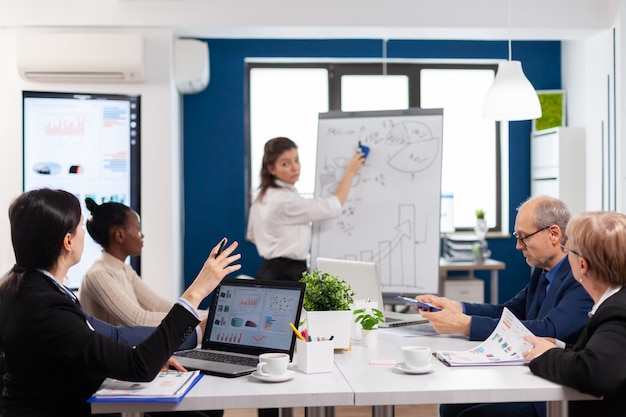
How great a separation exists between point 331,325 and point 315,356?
11.2 inches

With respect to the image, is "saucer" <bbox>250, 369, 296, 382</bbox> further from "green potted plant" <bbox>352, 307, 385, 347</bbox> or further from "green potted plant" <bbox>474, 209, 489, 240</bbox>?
"green potted plant" <bbox>474, 209, 489, 240</bbox>

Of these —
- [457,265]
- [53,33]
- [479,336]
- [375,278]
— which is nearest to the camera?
[479,336]

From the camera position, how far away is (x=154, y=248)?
15.3 ft

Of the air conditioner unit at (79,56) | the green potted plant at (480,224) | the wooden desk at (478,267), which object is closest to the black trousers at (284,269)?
the air conditioner unit at (79,56)

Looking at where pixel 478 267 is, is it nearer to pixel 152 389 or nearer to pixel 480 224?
pixel 480 224

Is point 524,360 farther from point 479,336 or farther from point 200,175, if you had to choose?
point 200,175

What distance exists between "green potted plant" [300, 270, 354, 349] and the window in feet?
12.4

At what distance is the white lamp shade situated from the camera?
12.5 ft

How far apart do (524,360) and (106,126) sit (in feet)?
10.7

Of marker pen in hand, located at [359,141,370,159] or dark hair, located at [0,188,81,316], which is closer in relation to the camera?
dark hair, located at [0,188,81,316]

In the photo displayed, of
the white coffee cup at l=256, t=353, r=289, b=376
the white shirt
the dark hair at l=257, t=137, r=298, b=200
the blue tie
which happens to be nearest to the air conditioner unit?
the dark hair at l=257, t=137, r=298, b=200

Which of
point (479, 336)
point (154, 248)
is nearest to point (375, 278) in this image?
point (479, 336)

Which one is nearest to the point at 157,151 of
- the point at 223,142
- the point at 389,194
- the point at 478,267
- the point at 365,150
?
the point at 223,142

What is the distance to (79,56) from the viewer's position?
4453mm
